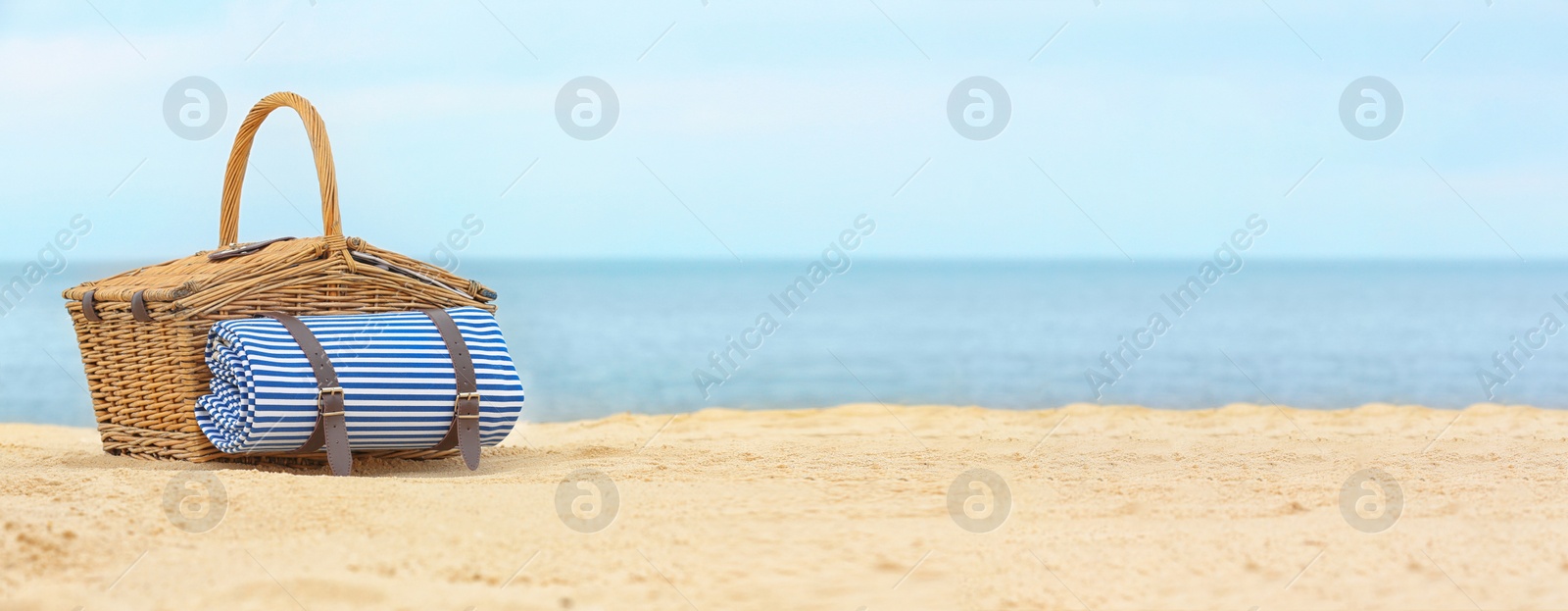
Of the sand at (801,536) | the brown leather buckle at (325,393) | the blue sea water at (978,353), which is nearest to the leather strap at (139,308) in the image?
the sand at (801,536)

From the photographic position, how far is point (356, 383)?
347cm

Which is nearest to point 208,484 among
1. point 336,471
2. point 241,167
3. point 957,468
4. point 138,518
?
point 138,518

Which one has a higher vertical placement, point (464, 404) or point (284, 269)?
point (284, 269)

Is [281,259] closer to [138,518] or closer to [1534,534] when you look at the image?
[138,518]

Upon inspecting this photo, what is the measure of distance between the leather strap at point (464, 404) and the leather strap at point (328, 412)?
343 millimetres

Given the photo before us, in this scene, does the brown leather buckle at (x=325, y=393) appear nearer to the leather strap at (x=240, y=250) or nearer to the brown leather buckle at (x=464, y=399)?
the brown leather buckle at (x=464, y=399)

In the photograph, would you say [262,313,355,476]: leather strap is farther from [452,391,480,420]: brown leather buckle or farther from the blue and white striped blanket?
[452,391,480,420]: brown leather buckle

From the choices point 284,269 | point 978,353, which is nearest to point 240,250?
point 284,269

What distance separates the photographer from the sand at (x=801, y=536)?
2.21 meters

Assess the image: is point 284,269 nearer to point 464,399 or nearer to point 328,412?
point 328,412

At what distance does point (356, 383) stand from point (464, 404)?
13.5 inches

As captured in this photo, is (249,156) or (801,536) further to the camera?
(249,156)

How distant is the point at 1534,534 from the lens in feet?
8.76

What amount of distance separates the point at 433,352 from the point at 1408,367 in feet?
46.0
